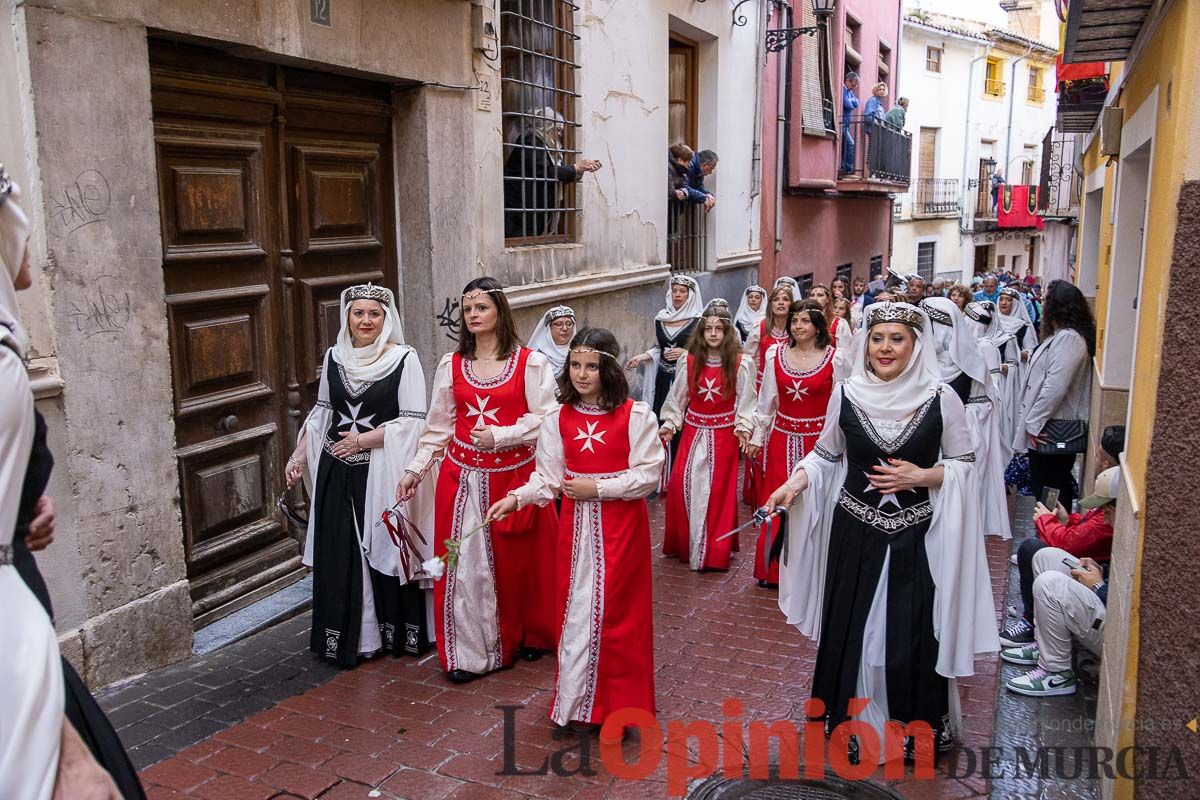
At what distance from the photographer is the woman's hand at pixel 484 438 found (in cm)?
503

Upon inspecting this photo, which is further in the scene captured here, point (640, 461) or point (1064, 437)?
point (1064, 437)

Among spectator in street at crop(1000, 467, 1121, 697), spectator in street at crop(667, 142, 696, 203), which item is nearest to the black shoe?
spectator in street at crop(1000, 467, 1121, 697)

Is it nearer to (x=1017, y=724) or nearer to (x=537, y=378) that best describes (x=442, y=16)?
(x=537, y=378)

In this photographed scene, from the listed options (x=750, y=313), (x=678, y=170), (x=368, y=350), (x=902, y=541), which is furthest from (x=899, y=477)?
(x=678, y=170)

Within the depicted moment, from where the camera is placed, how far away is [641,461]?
4.43 meters

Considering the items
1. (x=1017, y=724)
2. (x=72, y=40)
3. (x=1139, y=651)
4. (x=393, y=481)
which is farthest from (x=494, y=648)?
(x=72, y=40)

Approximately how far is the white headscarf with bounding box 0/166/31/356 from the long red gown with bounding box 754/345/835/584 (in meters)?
5.14

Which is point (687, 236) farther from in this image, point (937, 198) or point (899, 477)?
point (937, 198)

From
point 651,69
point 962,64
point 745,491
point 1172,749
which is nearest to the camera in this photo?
point 1172,749

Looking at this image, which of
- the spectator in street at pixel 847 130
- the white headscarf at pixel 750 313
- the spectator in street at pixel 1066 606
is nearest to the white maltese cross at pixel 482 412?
the spectator in street at pixel 1066 606

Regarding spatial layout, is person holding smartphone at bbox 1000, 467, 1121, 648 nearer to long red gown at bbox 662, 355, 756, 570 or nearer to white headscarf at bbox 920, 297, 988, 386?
white headscarf at bbox 920, 297, 988, 386

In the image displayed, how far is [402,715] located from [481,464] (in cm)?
127

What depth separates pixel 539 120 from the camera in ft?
28.2

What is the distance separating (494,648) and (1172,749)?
3.12 meters
